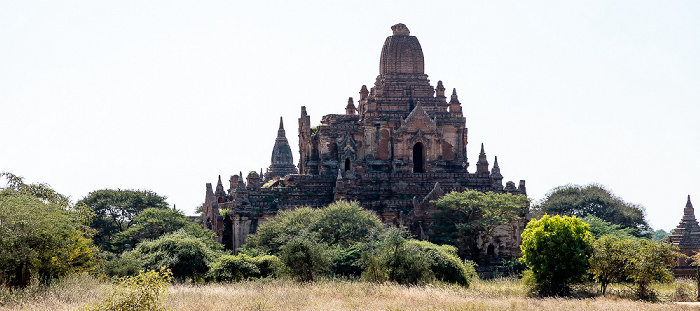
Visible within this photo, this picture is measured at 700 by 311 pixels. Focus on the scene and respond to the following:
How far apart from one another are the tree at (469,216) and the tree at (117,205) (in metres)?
21.1

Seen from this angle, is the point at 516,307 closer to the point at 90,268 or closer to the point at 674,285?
the point at 674,285

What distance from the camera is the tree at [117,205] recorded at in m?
A: 62.7

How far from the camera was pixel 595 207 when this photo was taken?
2972 inches

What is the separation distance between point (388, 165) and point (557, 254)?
63.5 ft

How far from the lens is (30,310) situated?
29.5 m

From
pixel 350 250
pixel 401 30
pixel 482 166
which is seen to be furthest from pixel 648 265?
pixel 401 30

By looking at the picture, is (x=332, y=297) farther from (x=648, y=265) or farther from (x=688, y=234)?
(x=688, y=234)

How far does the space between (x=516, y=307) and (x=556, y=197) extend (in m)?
45.8

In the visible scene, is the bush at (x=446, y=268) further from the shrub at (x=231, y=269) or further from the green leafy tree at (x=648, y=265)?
the shrub at (x=231, y=269)

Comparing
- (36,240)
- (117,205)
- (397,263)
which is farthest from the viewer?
(117,205)

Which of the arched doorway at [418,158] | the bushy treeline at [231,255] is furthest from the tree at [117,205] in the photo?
the arched doorway at [418,158]

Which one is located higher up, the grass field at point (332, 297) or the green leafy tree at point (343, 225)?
the green leafy tree at point (343, 225)

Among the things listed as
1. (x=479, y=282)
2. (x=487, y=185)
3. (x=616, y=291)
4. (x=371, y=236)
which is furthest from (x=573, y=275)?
(x=487, y=185)

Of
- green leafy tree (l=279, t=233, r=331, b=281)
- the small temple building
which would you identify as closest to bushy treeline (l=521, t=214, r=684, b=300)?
green leafy tree (l=279, t=233, r=331, b=281)
